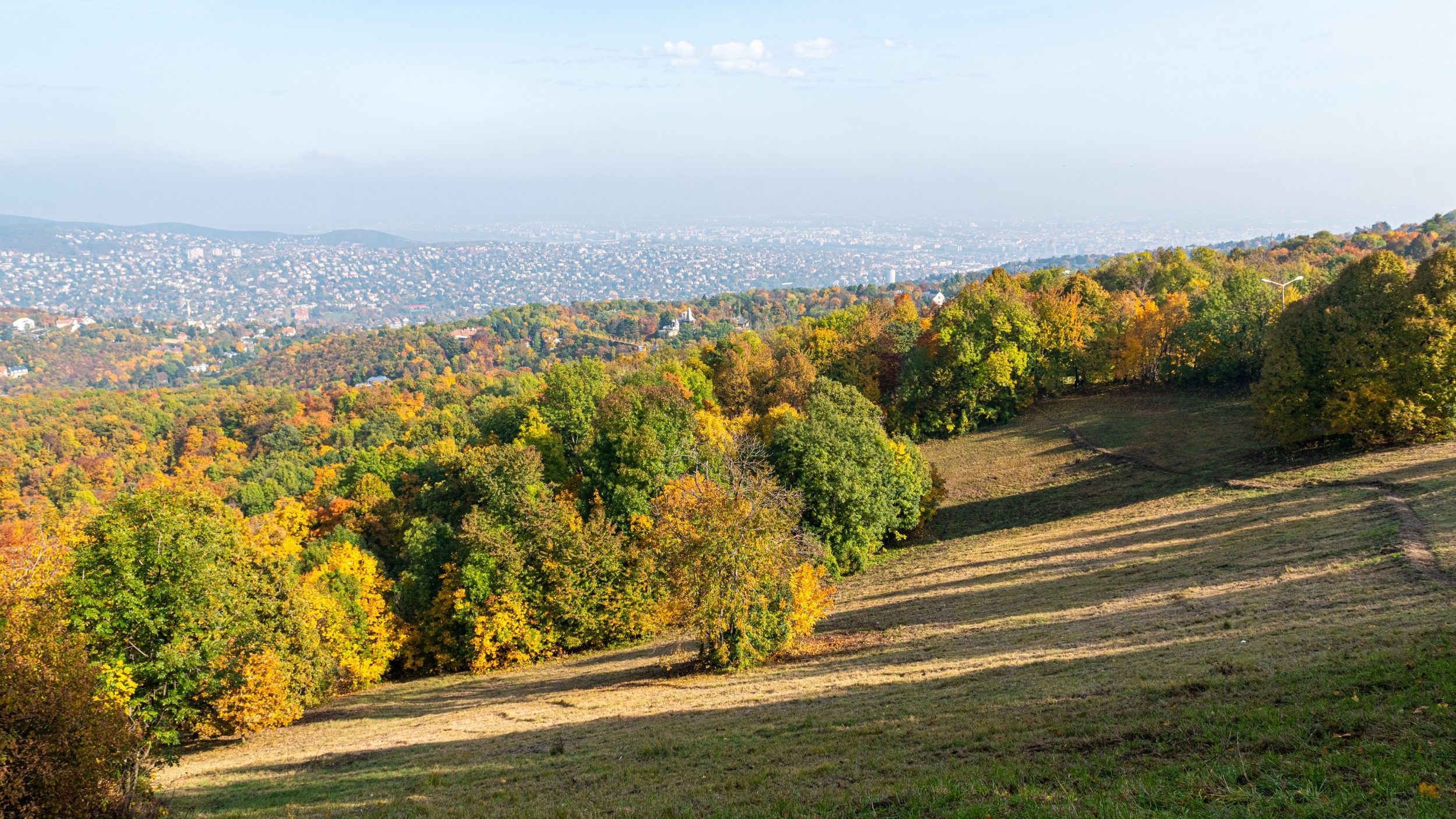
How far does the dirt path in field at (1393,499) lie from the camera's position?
20.6m

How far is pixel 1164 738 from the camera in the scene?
12617mm

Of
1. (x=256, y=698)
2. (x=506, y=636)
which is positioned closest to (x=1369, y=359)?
(x=506, y=636)

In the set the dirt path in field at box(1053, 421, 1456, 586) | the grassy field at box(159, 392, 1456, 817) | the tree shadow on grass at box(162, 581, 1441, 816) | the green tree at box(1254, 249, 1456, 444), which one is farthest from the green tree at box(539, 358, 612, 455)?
the green tree at box(1254, 249, 1456, 444)

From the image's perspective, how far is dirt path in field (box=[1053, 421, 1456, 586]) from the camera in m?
20.6

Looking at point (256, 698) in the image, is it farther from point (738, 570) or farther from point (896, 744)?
point (896, 744)

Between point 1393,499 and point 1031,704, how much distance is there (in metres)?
23.2

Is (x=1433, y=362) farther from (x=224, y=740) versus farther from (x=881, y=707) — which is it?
(x=224, y=740)

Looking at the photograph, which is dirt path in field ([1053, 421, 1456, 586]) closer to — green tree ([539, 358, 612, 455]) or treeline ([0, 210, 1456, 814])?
treeline ([0, 210, 1456, 814])

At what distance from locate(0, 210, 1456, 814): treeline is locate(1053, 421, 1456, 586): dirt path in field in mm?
5911

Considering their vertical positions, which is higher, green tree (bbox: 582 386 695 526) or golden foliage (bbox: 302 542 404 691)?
green tree (bbox: 582 386 695 526)

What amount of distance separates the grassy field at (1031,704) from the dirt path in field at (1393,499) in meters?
0.42

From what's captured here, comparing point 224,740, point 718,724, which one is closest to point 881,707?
point 718,724

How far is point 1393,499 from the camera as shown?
29125 millimetres

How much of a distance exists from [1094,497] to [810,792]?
127 feet
